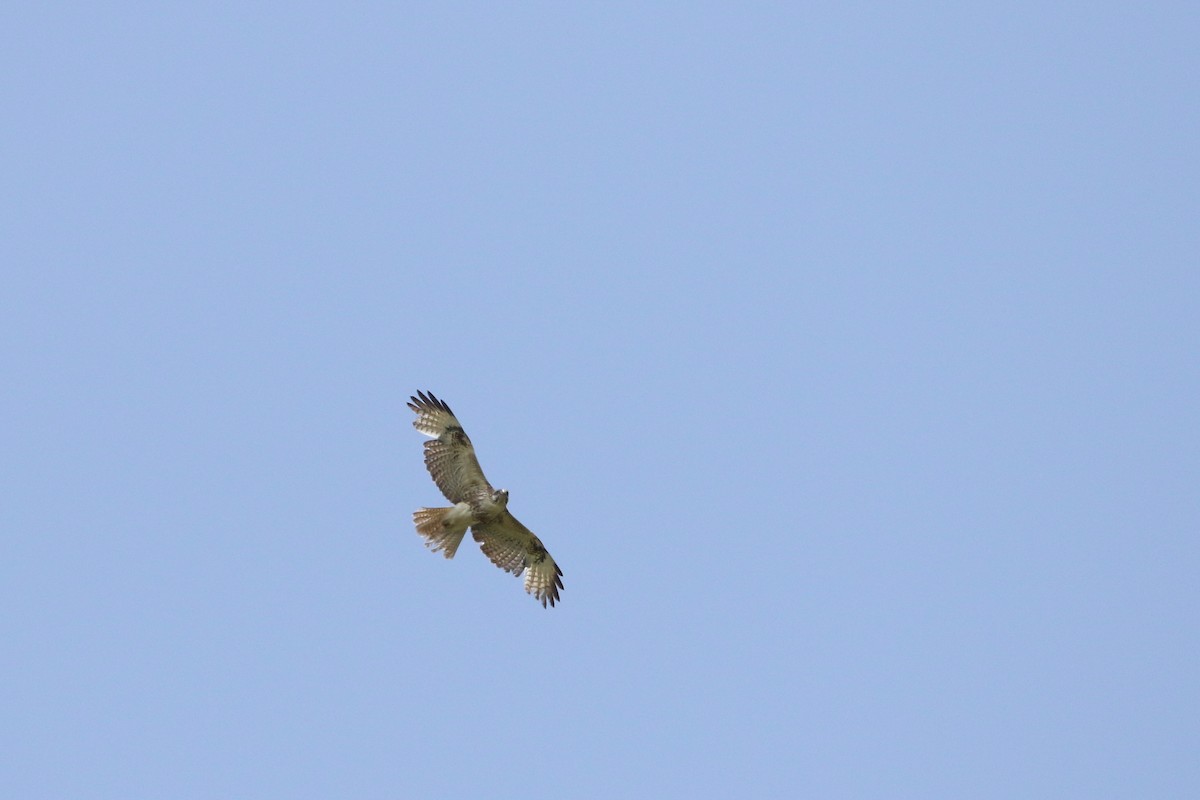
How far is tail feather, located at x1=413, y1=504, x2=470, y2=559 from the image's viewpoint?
1936cm

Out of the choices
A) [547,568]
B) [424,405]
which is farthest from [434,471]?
[547,568]

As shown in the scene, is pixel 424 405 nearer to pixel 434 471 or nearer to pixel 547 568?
pixel 434 471

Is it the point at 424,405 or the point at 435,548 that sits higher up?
the point at 424,405

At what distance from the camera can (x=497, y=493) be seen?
760 inches

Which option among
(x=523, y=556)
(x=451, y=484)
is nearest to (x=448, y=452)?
(x=451, y=484)

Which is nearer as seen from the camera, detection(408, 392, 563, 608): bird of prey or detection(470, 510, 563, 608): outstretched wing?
detection(408, 392, 563, 608): bird of prey

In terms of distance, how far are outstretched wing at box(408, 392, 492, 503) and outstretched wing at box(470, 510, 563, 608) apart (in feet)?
2.35

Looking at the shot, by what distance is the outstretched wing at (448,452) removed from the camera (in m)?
19.4

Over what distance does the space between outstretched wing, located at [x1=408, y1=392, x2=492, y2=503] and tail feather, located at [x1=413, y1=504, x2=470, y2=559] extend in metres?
0.22

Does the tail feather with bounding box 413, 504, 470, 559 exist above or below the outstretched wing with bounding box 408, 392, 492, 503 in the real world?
below

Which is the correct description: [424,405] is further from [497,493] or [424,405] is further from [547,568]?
[547,568]

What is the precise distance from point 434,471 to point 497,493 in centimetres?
91

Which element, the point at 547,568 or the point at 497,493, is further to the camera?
the point at 547,568

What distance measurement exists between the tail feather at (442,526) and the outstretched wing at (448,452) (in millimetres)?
216
